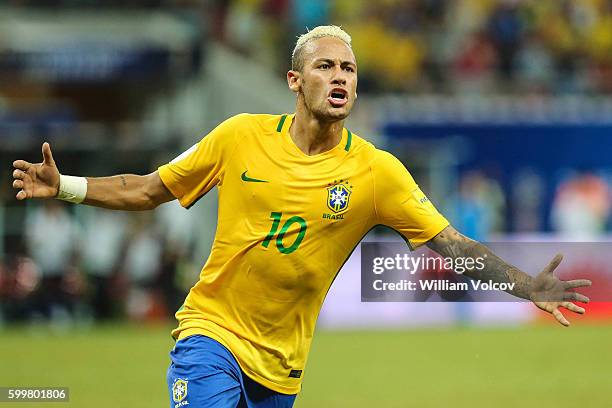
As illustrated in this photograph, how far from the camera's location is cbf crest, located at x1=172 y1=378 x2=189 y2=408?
628 centimetres

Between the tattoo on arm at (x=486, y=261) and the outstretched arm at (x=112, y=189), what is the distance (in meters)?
1.49

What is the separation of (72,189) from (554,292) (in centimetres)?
258

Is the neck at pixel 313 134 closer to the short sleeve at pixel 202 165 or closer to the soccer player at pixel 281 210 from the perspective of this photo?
the soccer player at pixel 281 210

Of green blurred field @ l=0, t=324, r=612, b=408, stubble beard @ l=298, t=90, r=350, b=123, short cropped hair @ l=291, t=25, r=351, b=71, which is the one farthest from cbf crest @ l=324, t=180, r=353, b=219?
green blurred field @ l=0, t=324, r=612, b=408

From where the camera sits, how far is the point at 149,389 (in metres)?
13.4

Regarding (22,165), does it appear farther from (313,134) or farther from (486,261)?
(486,261)

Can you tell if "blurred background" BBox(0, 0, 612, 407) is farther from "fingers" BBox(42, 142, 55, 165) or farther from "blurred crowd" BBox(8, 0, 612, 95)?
"fingers" BBox(42, 142, 55, 165)

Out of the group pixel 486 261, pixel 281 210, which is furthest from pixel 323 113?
pixel 486 261

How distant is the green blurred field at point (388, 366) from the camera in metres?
13.0

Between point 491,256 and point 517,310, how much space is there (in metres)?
15.8

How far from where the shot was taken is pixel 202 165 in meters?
6.71

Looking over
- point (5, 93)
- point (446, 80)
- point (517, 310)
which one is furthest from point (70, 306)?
point (446, 80)

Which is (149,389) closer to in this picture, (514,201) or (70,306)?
(70,306)

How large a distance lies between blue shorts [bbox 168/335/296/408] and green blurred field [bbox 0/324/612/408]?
5488 mm
